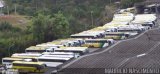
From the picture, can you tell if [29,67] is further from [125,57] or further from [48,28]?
[48,28]

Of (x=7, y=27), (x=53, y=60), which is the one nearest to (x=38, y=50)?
(x=53, y=60)

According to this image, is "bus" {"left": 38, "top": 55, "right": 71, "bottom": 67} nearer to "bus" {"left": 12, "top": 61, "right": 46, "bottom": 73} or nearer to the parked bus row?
the parked bus row

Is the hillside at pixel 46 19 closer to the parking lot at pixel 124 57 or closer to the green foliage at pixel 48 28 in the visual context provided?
the green foliage at pixel 48 28

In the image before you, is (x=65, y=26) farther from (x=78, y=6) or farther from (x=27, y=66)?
(x=78, y=6)

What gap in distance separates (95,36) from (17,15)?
6.74 metres

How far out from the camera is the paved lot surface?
908 centimetres

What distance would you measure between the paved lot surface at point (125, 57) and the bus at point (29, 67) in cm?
132

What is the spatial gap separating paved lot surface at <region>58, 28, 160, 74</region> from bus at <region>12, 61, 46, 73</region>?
132 cm

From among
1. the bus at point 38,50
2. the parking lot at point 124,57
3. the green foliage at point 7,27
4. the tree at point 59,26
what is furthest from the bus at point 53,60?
the green foliage at point 7,27

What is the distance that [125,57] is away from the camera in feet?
32.8

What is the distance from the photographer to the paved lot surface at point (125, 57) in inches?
357

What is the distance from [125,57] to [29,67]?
269 cm

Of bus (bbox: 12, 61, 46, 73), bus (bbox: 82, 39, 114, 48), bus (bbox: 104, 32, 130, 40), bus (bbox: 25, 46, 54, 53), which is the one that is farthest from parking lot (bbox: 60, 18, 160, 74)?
bus (bbox: 25, 46, 54, 53)

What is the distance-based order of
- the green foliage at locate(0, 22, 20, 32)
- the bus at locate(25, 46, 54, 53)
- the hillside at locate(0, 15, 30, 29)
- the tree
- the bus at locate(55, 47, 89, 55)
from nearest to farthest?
the bus at locate(55, 47, 89, 55) → the bus at locate(25, 46, 54, 53) → the tree → the green foliage at locate(0, 22, 20, 32) → the hillside at locate(0, 15, 30, 29)
